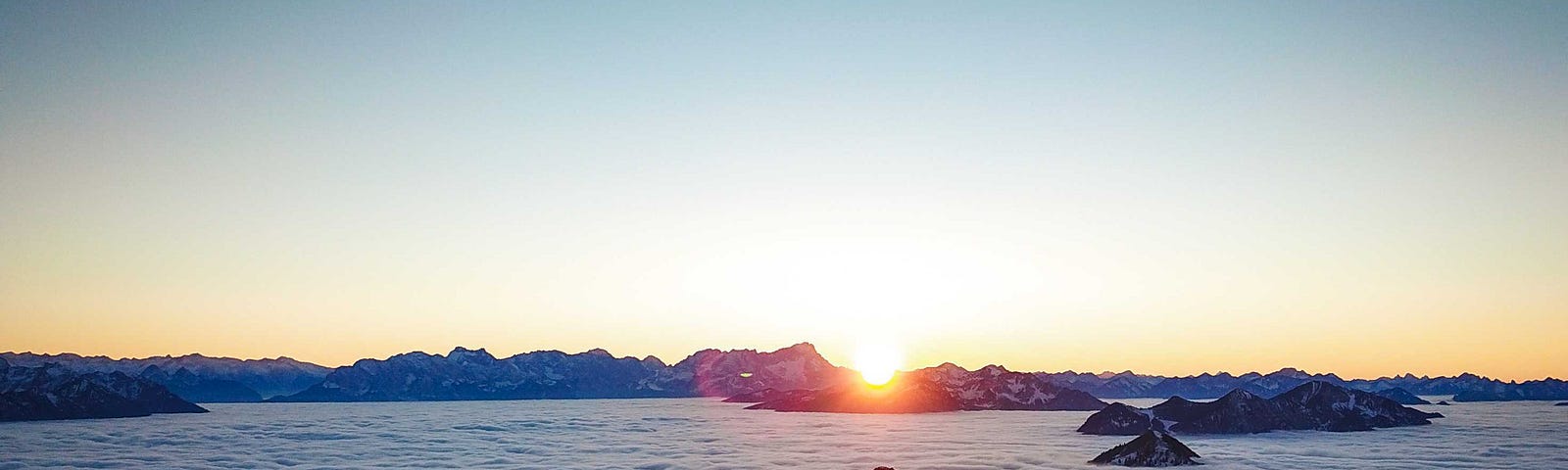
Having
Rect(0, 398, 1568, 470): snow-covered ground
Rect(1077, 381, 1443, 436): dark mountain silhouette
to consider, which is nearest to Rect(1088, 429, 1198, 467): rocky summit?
Rect(0, 398, 1568, 470): snow-covered ground

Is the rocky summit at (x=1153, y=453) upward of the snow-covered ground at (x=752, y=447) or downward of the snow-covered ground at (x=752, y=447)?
upward

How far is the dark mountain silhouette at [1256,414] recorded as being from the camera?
118 m

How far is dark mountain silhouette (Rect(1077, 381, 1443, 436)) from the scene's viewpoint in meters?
118

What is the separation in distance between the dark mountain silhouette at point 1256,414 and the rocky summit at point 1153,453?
1714 inches

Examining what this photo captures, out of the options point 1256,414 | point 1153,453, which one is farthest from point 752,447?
point 1256,414

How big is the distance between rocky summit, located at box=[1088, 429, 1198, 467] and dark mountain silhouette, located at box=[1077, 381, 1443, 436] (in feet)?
143

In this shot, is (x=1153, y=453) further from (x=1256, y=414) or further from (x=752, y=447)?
(x=1256, y=414)

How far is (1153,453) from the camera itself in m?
71.4

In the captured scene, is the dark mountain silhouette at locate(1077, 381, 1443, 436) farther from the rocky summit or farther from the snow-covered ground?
the rocky summit

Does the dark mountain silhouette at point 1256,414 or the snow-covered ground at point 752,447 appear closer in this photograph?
the snow-covered ground at point 752,447

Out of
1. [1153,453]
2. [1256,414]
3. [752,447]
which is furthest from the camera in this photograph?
[1256,414]

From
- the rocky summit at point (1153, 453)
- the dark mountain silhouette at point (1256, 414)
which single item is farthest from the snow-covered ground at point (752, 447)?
the rocky summit at point (1153, 453)

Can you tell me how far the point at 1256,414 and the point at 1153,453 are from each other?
5783 centimetres

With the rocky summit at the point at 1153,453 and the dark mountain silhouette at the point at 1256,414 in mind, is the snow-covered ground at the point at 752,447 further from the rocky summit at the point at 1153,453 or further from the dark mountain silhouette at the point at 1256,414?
the rocky summit at the point at 1153,453
